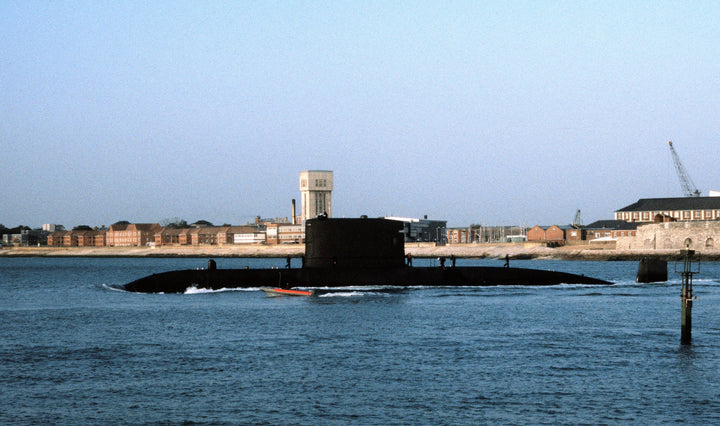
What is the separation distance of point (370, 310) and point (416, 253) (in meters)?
136

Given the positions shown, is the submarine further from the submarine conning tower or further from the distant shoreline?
the distant shoreline

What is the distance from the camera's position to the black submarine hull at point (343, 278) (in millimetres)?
43438

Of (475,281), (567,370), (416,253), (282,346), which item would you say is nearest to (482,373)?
(567,370)

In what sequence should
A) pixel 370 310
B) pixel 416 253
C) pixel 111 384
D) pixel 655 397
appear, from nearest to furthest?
pixel 655 397 → pixel 111 384 → pixel 370 310 → pixel 416 253

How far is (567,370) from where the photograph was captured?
22.4 metres

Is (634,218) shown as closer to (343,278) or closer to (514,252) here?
(514,252)

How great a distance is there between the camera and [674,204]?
6407 inches

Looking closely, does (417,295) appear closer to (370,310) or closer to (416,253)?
(370,310)

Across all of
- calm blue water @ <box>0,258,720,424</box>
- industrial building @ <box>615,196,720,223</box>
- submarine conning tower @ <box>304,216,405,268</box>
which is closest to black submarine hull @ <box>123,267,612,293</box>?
submarine conning tower @ <box>304,216,405,268</box>

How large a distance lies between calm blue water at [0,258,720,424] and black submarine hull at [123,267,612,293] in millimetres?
3171

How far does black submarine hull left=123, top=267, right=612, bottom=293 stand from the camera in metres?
43.4

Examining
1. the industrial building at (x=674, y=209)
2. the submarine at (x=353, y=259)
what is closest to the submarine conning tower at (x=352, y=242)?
the submarine at (x=353, y=259)

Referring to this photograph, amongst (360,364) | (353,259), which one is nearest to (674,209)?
(353,259)

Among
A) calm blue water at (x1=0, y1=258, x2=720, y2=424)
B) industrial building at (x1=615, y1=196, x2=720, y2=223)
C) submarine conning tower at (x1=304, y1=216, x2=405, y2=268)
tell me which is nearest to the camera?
calm blue water at (x1=0, y1=258, x2=720, y2=424)
